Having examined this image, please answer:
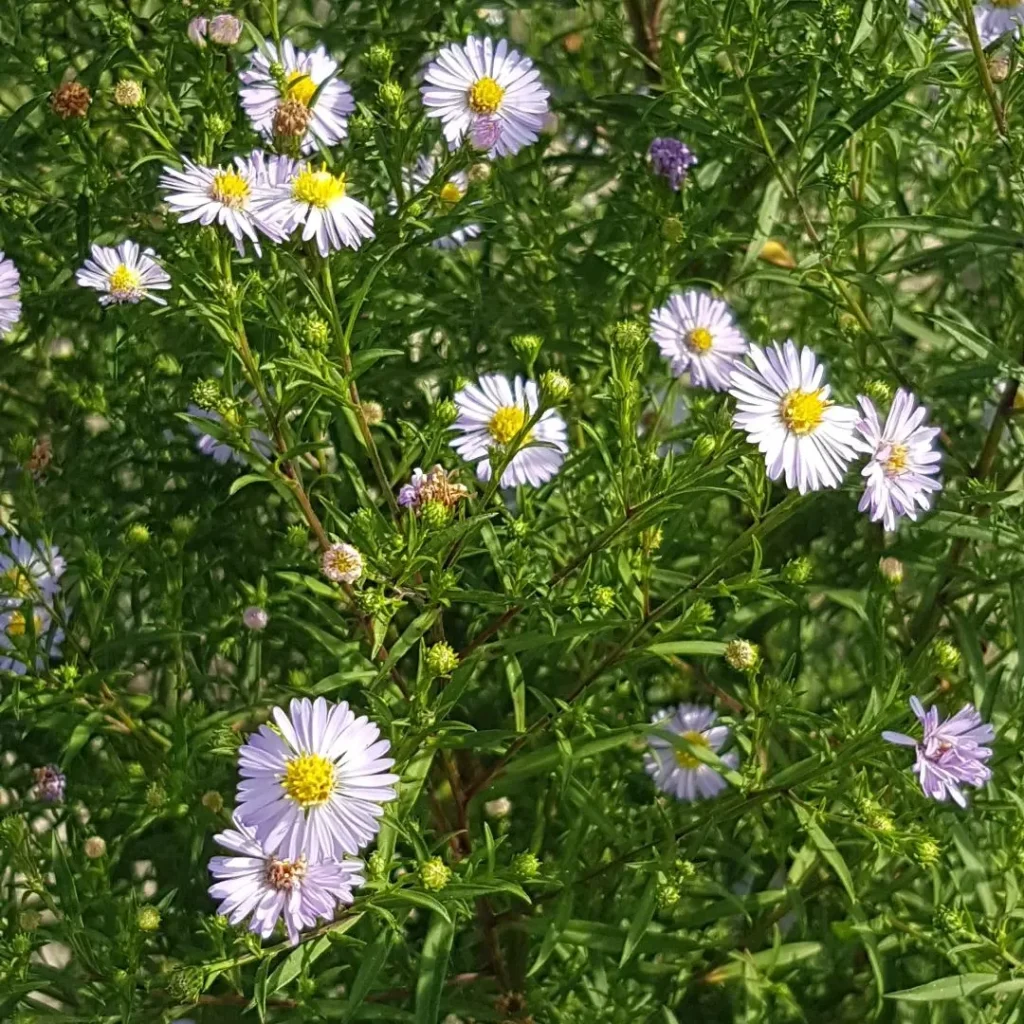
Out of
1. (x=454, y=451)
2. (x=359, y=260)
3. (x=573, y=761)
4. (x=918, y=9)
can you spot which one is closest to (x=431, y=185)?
(x=359, y=260)

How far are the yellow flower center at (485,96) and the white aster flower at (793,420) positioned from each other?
478 mm

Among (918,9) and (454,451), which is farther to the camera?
(918,9)

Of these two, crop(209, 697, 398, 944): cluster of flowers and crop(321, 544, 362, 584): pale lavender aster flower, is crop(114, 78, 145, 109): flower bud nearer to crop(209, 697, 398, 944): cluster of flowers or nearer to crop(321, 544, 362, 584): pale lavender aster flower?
crop(321, 544, 362, 584): pale lavender aster flower

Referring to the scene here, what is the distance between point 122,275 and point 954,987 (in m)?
1.16

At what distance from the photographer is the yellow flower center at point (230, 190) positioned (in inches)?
43.1

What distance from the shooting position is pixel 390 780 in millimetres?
1029

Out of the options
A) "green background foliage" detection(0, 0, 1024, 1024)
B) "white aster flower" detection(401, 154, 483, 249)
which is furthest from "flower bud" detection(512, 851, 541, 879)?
"white aster flower" detection(401, 154, 483, 249)

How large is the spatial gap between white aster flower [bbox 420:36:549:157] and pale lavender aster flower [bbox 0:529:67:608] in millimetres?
654

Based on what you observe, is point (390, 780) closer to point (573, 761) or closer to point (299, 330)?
point (573, 761)

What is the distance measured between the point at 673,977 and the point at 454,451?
0.72 m

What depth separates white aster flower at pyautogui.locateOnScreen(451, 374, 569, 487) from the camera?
52.1 inches

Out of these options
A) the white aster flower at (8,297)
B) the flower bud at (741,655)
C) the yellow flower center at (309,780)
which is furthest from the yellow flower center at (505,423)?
the white aster flower at (8,297)

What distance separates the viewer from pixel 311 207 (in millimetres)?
1103

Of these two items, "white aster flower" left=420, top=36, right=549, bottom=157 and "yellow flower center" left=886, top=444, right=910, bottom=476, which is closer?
"yellow flower center" left=886, top=444, right=910, bottom=476
